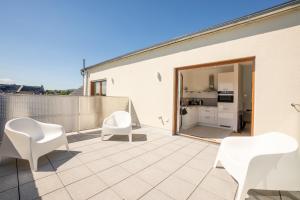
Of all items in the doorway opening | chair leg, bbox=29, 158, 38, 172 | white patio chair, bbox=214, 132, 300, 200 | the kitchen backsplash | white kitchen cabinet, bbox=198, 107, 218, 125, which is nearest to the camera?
white patio chair, bbox=214, 132, 300, 200

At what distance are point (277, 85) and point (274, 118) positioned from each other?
0.65 metres

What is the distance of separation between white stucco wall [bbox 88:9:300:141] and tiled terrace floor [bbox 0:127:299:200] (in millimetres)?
1373

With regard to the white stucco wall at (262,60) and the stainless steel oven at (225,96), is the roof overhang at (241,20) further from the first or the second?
the stainless steel oven at (225,96)

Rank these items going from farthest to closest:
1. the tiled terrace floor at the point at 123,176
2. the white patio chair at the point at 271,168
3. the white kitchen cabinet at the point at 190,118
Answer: the white kitchen cabinet at the point at 190,118 → the tiled terrace floor at the point at 123,176 → the white patio chair at the point at 271,168

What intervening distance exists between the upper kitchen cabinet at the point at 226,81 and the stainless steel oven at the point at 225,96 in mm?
164

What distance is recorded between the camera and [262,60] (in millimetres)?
2859

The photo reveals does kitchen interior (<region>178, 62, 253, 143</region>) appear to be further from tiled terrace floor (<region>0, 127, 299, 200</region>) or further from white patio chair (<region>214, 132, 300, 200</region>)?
white patio chair (<region>214, 132, 300, 200</region>)

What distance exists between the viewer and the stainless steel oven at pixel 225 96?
221 inches

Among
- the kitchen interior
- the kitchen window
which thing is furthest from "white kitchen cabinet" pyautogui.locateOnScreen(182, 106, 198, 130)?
the kitchen window

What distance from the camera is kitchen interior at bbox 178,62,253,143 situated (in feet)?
17.6

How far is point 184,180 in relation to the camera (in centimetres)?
202

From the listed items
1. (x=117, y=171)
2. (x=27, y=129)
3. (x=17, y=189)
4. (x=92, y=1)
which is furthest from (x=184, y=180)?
(x=92, y=1)

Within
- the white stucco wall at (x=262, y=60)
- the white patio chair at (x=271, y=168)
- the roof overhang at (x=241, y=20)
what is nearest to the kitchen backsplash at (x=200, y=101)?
the white stucco wall at (x=262, y=60)

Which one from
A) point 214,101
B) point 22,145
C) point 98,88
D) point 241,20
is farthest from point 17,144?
point 214,101
